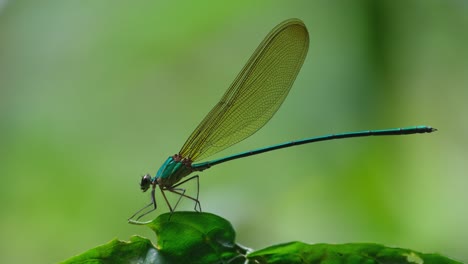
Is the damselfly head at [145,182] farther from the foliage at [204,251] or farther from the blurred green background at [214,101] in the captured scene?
the foliage at [204,251]

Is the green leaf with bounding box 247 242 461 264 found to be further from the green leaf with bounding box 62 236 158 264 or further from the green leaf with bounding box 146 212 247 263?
the green leaf with bounding box 62 236 158 264

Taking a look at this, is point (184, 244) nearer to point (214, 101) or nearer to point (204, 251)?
point (204, 251)

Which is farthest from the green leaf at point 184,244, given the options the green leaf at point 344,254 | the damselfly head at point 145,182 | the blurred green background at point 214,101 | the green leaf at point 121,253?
the blurred green background at point 214,101

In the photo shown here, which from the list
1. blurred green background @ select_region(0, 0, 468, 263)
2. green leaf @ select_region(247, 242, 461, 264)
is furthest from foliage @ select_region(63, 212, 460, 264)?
blurred green background @ select_region(0, 0, 468, 263)

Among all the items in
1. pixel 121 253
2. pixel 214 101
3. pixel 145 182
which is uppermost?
pixel 214 101

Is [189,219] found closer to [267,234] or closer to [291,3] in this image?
[267,234]

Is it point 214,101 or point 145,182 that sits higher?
point 214,101

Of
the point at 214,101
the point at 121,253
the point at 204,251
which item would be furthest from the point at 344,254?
the point at 214,101
